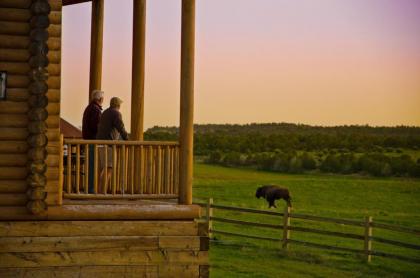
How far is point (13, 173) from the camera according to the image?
1505 cm

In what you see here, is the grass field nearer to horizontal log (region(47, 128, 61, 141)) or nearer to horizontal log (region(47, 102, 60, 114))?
horizontal log (region(47, 128, 61, 141))

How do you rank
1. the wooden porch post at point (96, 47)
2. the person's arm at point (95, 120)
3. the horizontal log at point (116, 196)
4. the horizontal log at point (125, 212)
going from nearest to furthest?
the horizontal log at point (125, 212) → the horizontal log at point (116, 196) → the person's arm at point (95, 120) → the wooden porch post at point (96, 47)

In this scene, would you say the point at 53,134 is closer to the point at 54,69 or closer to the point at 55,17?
the point at 54,69

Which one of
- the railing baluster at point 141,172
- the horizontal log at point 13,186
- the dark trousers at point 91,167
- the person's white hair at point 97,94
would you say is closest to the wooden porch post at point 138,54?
the person's white hair at point 97,94

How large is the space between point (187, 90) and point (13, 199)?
3084 millimetres

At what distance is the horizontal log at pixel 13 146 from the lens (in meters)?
15.0

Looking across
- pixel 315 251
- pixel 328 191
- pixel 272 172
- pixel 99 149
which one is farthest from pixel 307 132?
pixel 99 149

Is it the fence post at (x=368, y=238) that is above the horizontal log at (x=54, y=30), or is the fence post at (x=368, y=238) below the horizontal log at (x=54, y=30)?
below

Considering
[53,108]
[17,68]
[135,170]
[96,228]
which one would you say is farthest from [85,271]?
[17,68]

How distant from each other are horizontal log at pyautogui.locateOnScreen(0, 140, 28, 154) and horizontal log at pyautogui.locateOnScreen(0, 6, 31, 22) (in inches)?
69.8

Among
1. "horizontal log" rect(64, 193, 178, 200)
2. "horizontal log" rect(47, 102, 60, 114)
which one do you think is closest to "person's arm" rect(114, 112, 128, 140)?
"horizontal log" rect(64, 193, 178, 200)

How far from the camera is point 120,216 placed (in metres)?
15.5

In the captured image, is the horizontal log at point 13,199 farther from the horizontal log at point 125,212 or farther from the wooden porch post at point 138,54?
the wooden porch post at point 138,54

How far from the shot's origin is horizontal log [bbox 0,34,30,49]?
1502 centimetres
